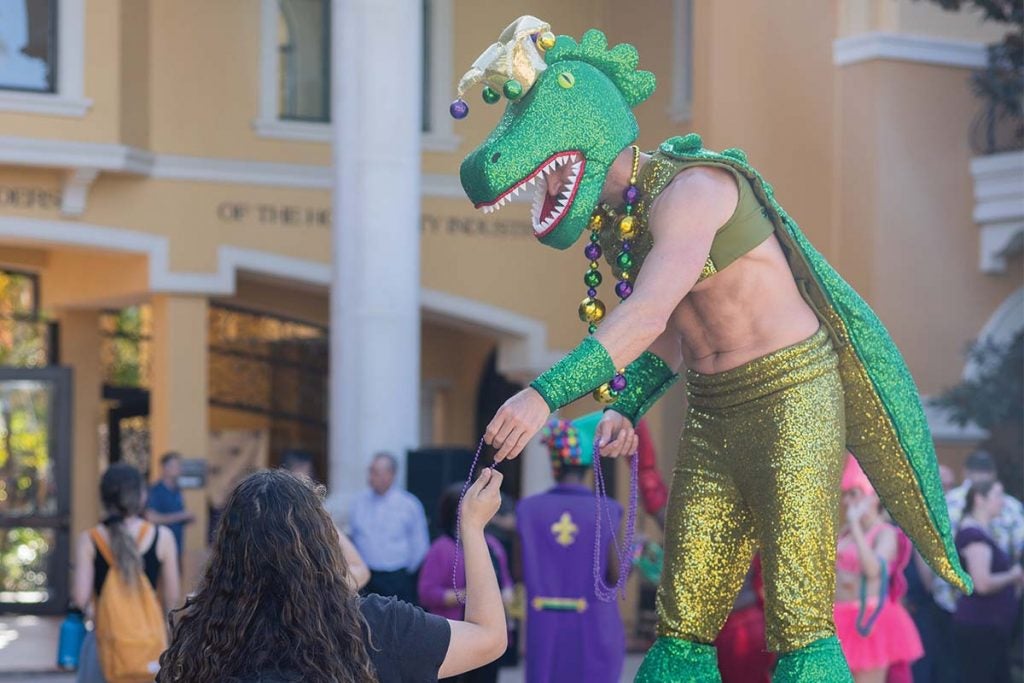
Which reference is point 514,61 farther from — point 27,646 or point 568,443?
point 27,646

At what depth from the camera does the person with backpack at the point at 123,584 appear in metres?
6.20

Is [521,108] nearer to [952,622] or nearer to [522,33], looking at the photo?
[522,33]

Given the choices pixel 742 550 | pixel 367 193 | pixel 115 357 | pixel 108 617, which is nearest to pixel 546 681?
pixel 108 617

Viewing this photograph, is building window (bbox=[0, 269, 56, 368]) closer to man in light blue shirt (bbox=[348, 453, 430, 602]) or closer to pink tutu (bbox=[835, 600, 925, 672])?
man in light blue shirt (bbox=[348, 453, 430, 602])

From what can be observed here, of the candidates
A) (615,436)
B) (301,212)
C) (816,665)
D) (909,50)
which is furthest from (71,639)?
(301,212)

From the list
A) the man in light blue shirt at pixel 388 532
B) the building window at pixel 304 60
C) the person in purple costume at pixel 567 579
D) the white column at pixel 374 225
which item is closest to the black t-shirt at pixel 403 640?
the person in purple costume at pixel 567 579

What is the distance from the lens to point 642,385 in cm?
415

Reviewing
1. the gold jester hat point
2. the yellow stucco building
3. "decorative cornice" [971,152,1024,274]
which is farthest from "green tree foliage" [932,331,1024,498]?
the gold jester hat point

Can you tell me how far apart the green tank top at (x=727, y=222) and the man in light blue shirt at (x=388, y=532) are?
5.94 m

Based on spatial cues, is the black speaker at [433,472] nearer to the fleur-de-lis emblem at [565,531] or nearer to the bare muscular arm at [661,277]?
the fleur-de-lis emblem at [565,531]

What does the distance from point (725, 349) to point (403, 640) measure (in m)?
1.12

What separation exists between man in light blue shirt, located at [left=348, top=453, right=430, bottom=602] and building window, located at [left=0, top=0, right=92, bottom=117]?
4810mm

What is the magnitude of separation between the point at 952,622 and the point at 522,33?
544 cm

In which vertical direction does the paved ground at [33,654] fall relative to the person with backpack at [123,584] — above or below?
below
